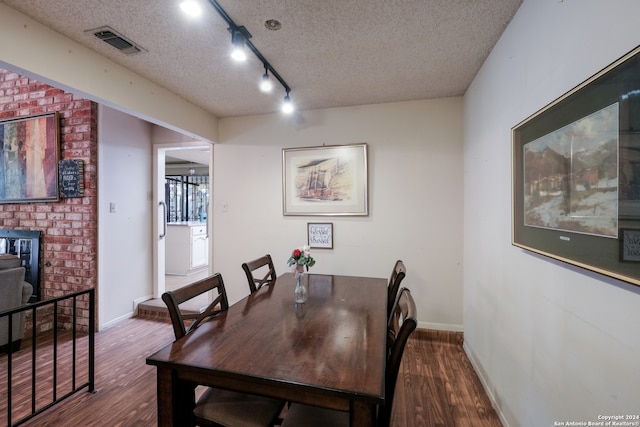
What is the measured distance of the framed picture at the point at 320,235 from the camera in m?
3.05

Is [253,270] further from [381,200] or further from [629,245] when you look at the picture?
[629,245]

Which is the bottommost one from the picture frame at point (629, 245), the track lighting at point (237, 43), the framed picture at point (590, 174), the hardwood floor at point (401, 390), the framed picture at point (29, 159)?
the hardwood floor at point (401, 390)

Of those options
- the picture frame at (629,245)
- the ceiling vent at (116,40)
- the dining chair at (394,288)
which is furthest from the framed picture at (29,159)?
the picture frame at (629,245)

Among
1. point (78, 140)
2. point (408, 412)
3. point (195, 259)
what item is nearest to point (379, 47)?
point (408, 412)

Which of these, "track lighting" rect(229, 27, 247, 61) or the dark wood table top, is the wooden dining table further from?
"track lighting" rect(229, 27, 247, 61)

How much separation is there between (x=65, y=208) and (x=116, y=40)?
6.97 feet

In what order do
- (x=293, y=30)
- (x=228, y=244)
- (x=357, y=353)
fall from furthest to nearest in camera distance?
(x=228, y=244), (x=293, y=30), (x=357, y=353)

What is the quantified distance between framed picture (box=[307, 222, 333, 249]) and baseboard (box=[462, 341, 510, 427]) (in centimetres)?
159

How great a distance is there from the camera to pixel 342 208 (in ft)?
9.87

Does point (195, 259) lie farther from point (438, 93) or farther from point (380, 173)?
point (438, 93)

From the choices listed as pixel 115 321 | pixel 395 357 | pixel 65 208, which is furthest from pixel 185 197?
pixel 395 357

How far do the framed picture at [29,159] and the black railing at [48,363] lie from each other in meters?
1.30

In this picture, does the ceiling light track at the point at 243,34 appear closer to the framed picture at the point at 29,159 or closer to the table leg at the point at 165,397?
the table leg at the point at 165,397

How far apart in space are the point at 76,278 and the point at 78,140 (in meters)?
1.47
